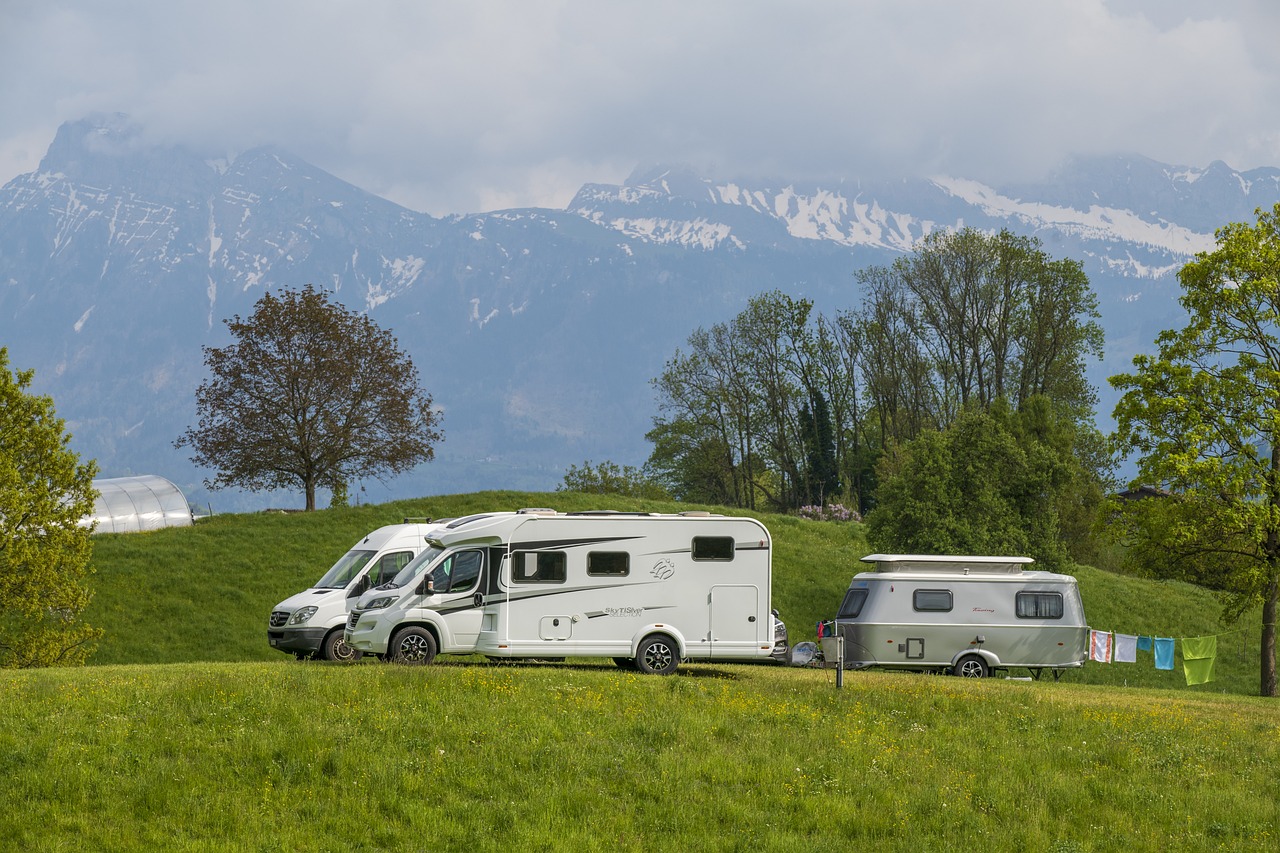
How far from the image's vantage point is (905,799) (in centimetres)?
1585

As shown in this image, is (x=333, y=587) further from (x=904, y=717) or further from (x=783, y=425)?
(x=783, y=425)

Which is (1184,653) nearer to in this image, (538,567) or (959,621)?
(959,621)

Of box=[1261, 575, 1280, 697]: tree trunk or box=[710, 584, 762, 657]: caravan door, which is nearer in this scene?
box=[710, 584, 762, 657]: caravan door

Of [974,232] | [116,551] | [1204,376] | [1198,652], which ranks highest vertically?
[974,232]

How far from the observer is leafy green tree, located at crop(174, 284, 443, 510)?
53094mm

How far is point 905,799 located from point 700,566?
8.21m

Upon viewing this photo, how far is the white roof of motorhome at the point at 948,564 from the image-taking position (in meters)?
30.1

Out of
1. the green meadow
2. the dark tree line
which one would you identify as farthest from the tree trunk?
the dark tree line

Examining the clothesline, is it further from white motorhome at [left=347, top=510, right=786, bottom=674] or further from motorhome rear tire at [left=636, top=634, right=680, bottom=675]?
motorhome rear tire at [left=636, top=634, right=680, bottom=675]

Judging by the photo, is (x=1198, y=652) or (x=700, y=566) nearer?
(x=700, y=566)

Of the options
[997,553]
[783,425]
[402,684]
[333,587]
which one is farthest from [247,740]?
[783,425]

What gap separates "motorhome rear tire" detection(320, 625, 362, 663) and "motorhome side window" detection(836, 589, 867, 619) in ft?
39.1

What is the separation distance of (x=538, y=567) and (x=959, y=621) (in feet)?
39.2

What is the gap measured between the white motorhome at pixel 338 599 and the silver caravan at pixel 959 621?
10.8 meters
